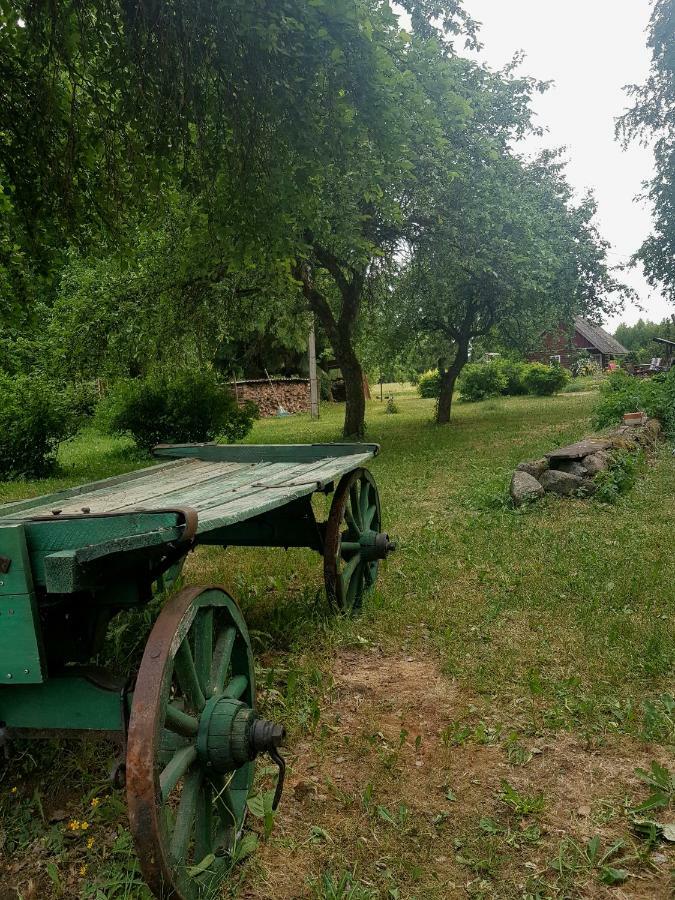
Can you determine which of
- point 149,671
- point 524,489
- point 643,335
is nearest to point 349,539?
point 149,671

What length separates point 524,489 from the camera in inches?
294

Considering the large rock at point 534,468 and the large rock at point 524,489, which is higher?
the large rock at point 534,468

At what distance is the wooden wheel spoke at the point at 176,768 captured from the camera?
187 cm

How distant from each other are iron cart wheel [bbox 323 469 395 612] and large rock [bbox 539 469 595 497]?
10.8 ft

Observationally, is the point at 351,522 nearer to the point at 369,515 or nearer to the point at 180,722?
the point at 369,515

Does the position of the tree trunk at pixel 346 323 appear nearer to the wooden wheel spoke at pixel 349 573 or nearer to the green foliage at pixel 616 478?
the green foliage at pixel 616 478

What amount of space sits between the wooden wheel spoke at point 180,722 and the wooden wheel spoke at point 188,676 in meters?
0.07

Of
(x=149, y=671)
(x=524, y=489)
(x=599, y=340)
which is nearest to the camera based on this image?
(x=149, y=671)

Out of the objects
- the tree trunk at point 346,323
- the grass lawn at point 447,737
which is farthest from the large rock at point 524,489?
the tree trunk at point 346,323

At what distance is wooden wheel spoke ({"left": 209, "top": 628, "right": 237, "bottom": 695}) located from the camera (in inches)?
91.9

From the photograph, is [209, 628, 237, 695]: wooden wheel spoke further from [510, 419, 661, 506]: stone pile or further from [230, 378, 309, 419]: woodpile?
[230, 378, 309, 419]: woodpile

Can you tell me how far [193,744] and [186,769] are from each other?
0.07 meters

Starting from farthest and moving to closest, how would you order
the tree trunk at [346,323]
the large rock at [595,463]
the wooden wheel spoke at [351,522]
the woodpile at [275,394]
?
the woodpile at [275,394] → the tree trunk at [346,323] → the large rock at [595,463] → the wooden wheel spoke at [351,522]

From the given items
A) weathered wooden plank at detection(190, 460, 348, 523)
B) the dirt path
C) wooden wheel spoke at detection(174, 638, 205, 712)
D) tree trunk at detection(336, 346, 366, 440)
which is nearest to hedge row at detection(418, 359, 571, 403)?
tree trunk at detection(336, 346, 366, 440)
